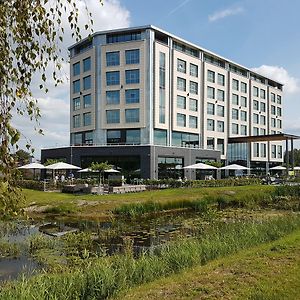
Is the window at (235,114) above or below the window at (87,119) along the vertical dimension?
above

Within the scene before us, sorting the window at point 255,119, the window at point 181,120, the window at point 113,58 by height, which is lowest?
the window at point 181,120

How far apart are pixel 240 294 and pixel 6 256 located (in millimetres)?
8897

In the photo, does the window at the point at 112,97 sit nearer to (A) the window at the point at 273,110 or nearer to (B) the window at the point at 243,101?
(B) the window at the point at 243,101

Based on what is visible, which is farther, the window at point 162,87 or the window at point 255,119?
the window at point 255,119

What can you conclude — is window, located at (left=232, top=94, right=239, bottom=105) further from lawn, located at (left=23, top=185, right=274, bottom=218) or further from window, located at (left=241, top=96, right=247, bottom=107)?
lawn, located at (left=23, top=185, right=274, bottom=218)

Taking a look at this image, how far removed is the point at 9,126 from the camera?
355 cm

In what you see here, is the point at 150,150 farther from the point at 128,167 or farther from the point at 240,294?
the point at 240,294

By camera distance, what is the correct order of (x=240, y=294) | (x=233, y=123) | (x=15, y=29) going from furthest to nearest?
(x=233, y=123) → (x=240, y=294) → (x=15, y=29)

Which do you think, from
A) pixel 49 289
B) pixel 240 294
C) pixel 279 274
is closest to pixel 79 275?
pixel 49 289

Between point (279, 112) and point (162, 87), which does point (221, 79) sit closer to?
point (162, 87)

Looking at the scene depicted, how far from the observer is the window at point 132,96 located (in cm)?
5628

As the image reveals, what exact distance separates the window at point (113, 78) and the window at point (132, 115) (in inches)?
185

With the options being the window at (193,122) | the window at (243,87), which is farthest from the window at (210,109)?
the window at (243,87)

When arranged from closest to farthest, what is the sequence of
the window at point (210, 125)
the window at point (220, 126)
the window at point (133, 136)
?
the window at point (133, 136) → the window at point (210, 125) → the window at point (220, 126)
